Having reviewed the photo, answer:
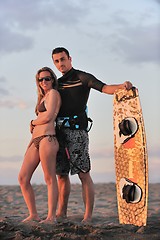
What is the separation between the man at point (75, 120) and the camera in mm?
5203

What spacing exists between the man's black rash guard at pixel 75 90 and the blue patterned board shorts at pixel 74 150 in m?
0.23

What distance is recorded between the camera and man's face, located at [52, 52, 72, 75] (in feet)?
17.5

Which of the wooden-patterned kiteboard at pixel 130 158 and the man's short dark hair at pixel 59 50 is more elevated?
the man's short dark hair at pixel 59 50

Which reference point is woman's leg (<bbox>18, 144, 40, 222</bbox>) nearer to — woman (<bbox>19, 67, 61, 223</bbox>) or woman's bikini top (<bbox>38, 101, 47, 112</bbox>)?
woman (<bbox>19, 67, 61, 223</bbox>)

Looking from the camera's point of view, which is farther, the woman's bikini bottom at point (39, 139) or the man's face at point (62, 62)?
the man's face at point (62, 62)

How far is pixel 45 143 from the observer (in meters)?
4.96

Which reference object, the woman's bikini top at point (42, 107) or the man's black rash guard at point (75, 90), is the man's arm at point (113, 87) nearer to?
the man's black rash guard at point (75, 90)

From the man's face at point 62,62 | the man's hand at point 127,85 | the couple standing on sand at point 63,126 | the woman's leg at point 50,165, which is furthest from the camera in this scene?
the man's face at point 62,62

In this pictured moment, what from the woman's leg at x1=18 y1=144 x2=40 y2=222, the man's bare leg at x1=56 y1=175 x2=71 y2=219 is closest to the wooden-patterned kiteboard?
the man's bare leg at x1=56 y1=175 x2=71 y2=219

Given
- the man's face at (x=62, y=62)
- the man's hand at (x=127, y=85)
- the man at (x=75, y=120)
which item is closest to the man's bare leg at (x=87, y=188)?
the man at (x=75, y=120)

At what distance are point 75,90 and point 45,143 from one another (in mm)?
758

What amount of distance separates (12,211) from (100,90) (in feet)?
11.0

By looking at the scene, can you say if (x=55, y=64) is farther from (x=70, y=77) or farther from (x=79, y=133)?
(x=79, y=133)

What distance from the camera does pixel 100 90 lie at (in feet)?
17.1
